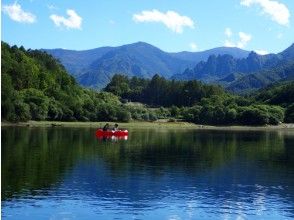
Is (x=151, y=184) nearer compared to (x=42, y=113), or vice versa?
(x=151, y=184)

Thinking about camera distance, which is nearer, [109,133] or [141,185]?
[141,185]

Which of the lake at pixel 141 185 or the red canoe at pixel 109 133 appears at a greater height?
the red canoe at pixel 109 133

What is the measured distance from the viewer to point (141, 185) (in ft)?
170

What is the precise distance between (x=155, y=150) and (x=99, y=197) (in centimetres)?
5055

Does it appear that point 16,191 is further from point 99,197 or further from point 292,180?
point 292,180

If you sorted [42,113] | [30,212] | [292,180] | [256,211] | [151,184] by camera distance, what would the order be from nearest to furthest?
[30,212] < [256,211] < [151,184] < [292,180] < [42,113]

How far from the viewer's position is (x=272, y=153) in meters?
95.4

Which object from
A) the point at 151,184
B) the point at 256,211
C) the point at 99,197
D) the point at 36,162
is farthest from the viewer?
the point at 36,162

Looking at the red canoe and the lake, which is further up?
the red canoe

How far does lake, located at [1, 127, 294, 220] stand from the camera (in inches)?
1544

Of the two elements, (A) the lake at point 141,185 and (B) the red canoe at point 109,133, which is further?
(B) the red canoe at point 109,133

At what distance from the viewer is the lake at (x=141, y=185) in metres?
39.2

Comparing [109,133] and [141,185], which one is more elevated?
[109,133]


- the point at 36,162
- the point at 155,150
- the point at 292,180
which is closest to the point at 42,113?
the point at 155,150
